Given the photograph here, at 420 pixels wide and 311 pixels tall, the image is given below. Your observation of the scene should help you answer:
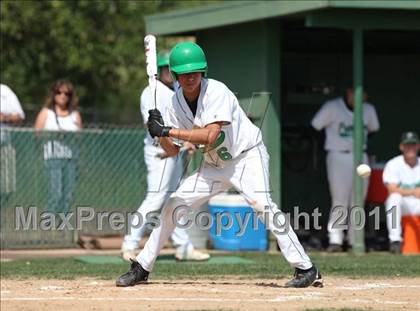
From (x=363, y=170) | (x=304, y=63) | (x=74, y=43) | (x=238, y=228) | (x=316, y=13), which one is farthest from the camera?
(x=74, y=43)

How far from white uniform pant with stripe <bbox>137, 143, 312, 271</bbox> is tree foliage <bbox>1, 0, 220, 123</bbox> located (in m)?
12.2

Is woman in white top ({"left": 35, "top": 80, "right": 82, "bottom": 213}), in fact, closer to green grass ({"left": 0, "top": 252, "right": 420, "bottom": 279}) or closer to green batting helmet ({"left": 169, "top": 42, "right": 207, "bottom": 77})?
green grass ({"left": 0, "top": 252, "right": 420, "bottom": 279})

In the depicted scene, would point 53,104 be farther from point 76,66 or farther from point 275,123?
point 76,66

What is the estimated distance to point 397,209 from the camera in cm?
1400

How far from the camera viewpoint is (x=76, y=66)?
74.4ft

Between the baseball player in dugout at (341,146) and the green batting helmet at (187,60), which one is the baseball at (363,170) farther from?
the green batting helmet at (187,60)

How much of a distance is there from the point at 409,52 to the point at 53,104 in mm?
5825

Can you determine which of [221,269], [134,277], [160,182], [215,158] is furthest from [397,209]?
[134,277]

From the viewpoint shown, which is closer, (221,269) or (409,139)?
(221,269)

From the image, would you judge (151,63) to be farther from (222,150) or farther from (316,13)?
(316,13)

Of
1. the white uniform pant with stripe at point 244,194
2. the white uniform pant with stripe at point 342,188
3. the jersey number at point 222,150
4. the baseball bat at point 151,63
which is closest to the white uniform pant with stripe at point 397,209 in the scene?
the white uniform pant with stripe at point 342,188

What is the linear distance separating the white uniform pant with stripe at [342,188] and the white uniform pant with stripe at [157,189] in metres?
2.74

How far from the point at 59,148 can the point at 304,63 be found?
4.23m

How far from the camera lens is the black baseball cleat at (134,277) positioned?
937 centimetres
